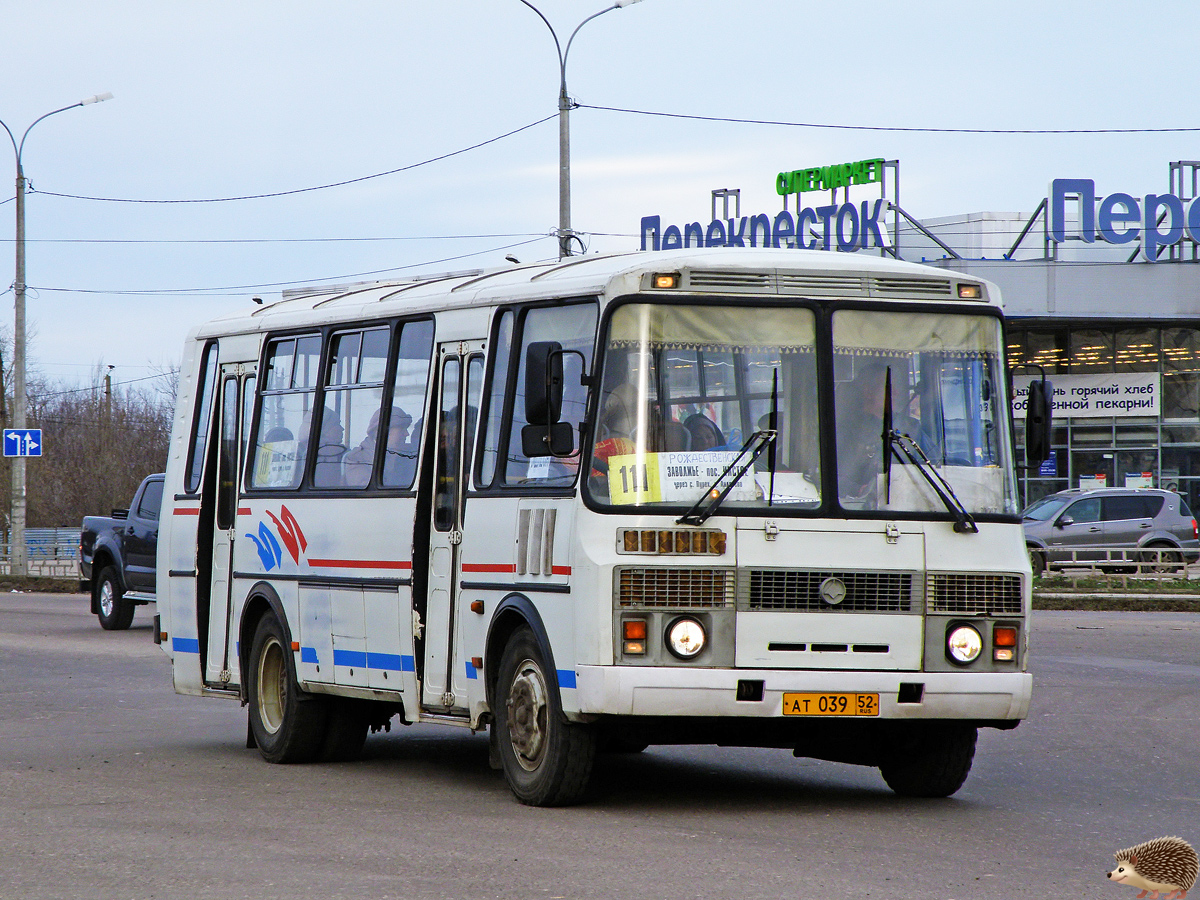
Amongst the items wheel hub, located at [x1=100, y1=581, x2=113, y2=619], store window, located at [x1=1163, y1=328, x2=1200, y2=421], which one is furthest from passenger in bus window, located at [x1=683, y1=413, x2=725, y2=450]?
store window, located at [x1=1163, y1=328, x2=1200, y2=421]

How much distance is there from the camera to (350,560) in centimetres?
1085

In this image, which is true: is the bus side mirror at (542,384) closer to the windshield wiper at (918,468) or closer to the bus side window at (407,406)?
the windshield wiper at (918,468)

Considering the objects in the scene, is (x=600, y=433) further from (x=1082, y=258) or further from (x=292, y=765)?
(x=1082, y=258)

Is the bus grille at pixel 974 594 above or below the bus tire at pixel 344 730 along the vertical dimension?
above

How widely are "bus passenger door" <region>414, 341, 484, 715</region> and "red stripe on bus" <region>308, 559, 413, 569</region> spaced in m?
0.24

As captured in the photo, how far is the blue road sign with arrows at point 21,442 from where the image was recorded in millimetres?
36594

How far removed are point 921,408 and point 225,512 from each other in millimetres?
5237

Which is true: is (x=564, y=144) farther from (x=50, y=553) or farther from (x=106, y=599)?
(x=50, y=553)

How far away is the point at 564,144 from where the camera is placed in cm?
2862

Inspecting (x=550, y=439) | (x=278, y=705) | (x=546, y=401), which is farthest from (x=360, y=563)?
(x=546, y=401)

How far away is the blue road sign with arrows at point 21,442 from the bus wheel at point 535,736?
29157mm

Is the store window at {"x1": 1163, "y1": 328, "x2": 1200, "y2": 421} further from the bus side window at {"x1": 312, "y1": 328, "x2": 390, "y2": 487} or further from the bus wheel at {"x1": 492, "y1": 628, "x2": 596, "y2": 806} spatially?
the bus wheel at {"x1": 492, "y1": 628, "x2": 596, "y2": 806}

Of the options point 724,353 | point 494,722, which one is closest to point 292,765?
point 494,722

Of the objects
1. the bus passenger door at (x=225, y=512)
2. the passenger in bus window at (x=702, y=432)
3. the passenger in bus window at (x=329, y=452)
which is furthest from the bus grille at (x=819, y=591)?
the bus passenger door at (x=225, y=512)
